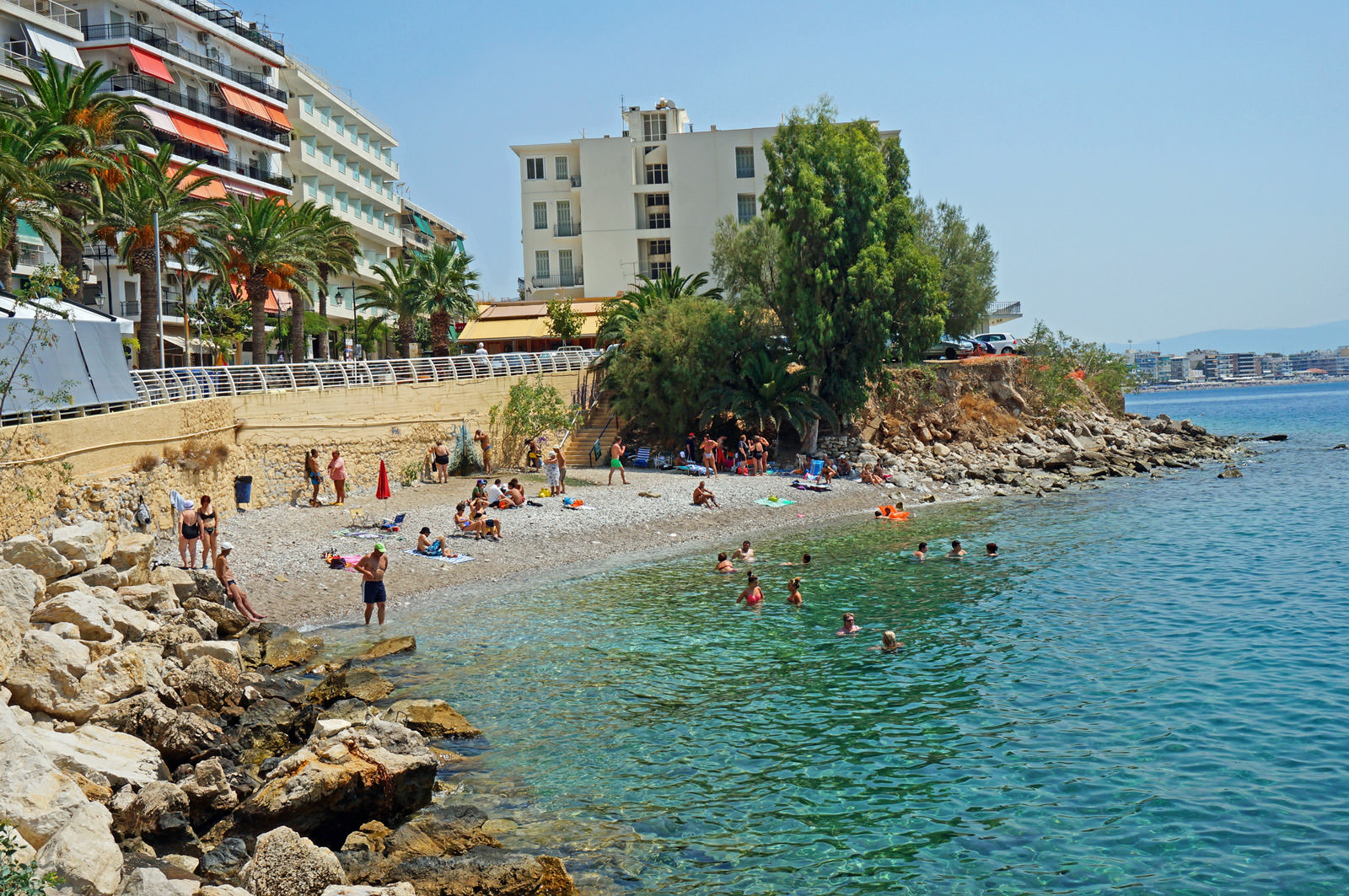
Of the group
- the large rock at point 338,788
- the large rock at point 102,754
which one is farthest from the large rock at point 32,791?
the large rock at point 338,788

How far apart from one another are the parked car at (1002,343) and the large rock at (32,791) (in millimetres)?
49900

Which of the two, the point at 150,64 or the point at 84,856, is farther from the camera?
the point at 150,64

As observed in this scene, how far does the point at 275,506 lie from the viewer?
27.1 meters

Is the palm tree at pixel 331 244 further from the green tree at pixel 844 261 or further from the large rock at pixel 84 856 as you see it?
the large rock at pixel 84 856

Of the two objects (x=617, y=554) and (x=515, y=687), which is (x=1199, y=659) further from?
(x=617, y=554)

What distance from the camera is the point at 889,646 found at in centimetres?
1664

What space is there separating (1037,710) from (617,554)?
14035 mm

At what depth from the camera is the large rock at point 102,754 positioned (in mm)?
9797

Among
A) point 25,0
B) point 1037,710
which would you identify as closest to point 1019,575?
point 1037,710

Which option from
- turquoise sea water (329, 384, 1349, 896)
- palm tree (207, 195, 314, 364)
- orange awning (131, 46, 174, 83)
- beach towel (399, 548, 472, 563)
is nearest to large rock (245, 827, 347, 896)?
turquoise sea water (329, 384, 1349, 896)

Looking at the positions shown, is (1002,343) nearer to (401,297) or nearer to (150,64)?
(401,297)

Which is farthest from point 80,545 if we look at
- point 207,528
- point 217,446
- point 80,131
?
point 80,131

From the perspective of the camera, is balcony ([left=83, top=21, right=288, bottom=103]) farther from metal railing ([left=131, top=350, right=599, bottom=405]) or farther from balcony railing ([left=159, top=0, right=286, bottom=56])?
metal railing ([left=131, top=350, right=599, bottom=405])

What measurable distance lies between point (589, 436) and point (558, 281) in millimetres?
23018
